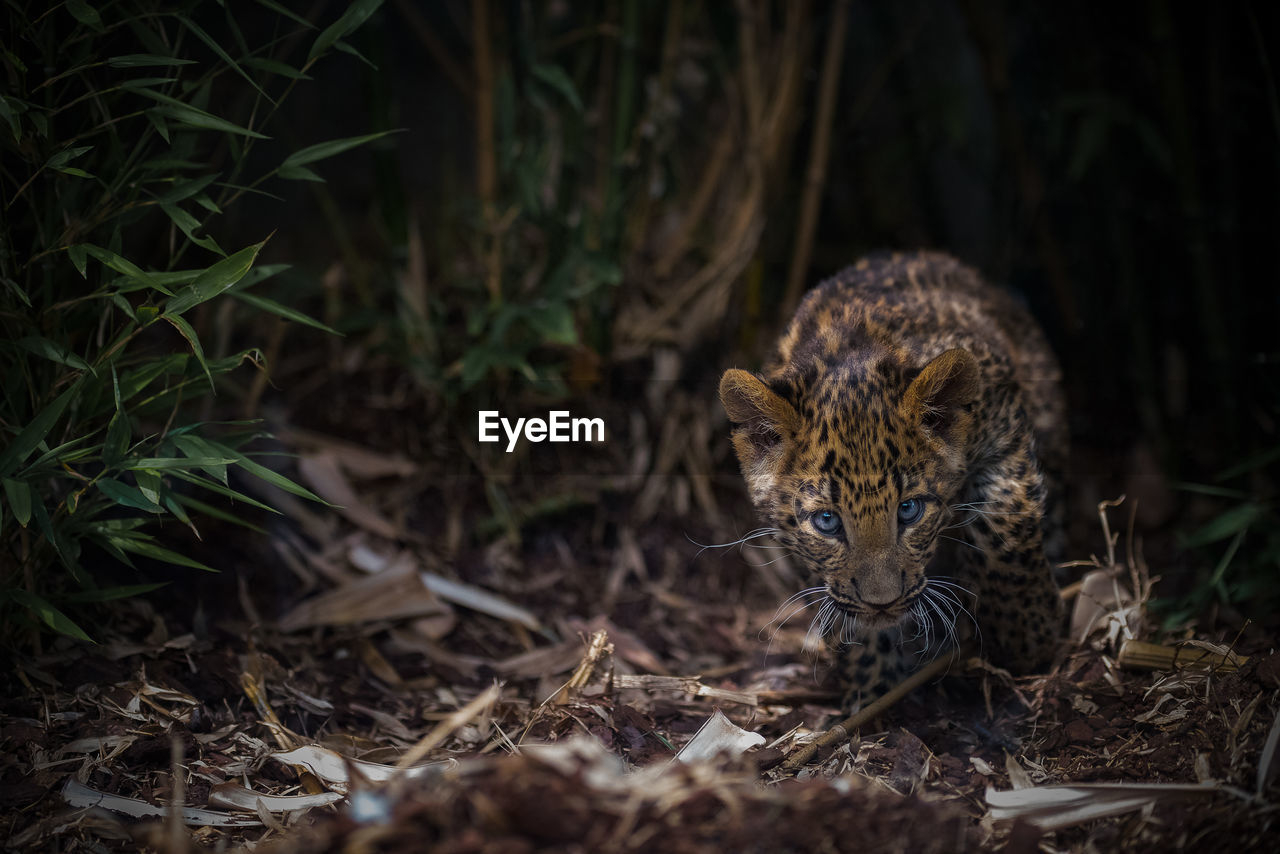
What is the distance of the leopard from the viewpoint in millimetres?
3467

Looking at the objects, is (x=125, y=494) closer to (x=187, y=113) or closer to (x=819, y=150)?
(x=187, y=113)

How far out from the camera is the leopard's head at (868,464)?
3436 millimetres

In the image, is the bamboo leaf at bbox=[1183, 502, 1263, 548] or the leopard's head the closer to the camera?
the leopard's head

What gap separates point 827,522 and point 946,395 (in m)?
0.59

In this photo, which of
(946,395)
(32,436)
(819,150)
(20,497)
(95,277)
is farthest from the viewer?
(819,150)

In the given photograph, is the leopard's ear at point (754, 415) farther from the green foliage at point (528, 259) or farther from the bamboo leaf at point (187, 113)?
the bamboo leaf at point (187, 113)

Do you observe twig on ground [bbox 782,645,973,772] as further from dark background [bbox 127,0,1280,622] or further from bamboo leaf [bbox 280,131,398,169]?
bamboo leaf [bbox 280,131,398,169]

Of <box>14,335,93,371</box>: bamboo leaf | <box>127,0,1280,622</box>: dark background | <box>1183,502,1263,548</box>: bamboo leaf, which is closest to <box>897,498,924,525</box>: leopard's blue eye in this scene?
<box>1183,502,1263,548</box>: bamboo leaf

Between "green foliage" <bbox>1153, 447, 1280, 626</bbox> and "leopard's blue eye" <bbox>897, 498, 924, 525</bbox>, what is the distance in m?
1.41

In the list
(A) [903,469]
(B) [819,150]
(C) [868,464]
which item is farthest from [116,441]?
(B) [819,150]

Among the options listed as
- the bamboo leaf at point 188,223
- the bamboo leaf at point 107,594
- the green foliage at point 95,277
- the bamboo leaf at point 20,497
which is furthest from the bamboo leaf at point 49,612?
the bamboo leaf at point 188,223

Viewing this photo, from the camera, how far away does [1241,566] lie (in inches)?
179

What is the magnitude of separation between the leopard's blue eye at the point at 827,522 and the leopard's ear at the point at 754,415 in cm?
30

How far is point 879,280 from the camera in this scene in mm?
4488
